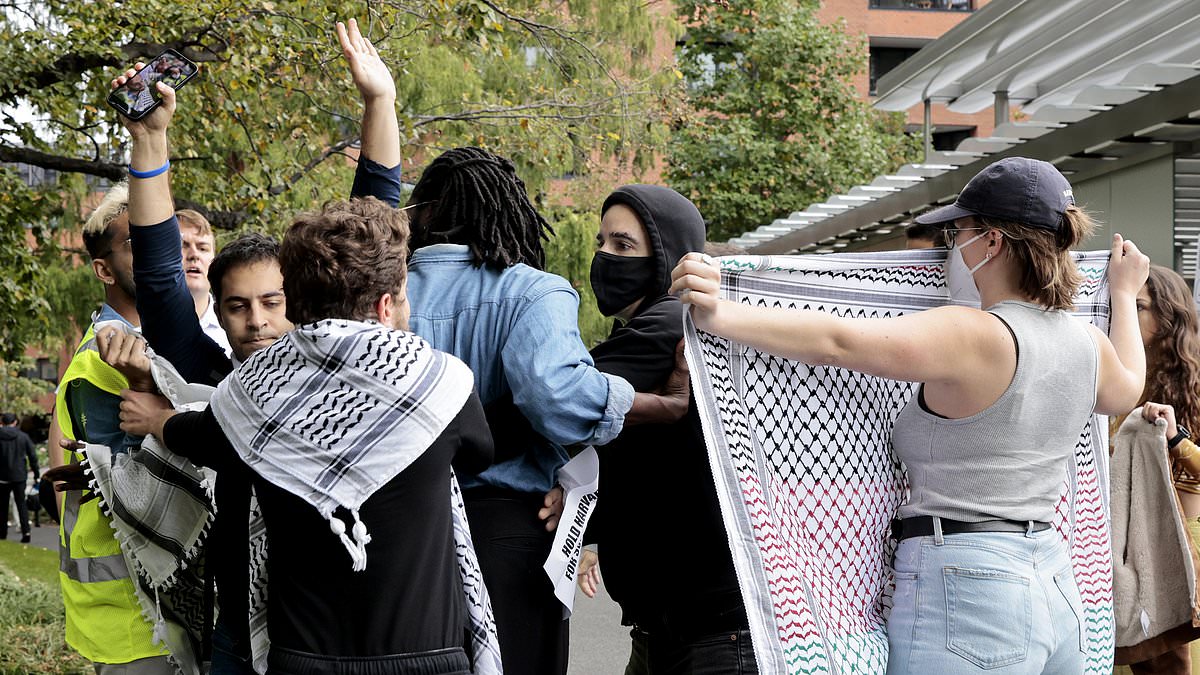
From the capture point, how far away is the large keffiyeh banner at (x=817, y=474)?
2.69 metres

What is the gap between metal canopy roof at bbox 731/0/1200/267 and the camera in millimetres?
7645

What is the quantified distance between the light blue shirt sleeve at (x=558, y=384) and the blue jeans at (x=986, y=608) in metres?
0.78

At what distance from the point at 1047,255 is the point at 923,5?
4435 cm

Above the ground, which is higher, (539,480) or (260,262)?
(260,262)

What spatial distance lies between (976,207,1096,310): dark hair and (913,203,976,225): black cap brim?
0.21ft

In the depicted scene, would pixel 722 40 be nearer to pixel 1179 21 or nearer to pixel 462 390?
pixel 1179 21

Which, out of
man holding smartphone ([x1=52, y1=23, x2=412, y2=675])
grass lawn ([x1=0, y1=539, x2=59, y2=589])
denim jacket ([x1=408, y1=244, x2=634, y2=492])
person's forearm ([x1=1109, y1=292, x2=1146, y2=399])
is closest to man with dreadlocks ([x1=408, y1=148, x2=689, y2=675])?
denim jacket ([x1=408, y1=244, x2=634, y2=492])

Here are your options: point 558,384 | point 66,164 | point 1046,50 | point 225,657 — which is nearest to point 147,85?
point 558,384

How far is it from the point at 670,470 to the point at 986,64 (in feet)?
26.7

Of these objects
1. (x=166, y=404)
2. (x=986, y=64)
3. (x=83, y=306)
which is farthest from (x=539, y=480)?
(x=83, y=306)

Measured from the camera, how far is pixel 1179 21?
764 cm

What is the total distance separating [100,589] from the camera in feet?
11.0

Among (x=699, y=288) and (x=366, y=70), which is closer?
(x=699, y=288)

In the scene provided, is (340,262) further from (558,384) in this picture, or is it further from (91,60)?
(91,60)
